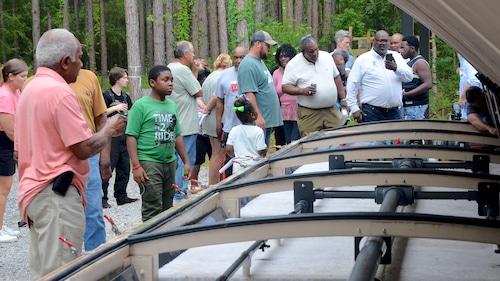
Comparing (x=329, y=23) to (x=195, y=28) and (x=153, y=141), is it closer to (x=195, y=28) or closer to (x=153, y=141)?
(x=195, y=28)

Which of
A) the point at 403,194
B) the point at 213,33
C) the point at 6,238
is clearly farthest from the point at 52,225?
the point at 213,33

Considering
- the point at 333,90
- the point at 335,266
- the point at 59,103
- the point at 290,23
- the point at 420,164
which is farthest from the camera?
the point at 290,23

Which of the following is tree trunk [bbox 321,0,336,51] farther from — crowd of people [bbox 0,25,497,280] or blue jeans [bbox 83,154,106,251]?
blue jeans [bbox 83,154,106,251]

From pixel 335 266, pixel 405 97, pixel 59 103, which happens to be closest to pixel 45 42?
pixel 59 103

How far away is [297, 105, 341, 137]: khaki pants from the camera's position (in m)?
10.6

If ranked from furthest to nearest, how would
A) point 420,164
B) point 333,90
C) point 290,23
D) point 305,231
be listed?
point 290,23 → point 333,90 → point 420,164 → point 305,231

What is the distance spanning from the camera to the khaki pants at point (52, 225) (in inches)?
187

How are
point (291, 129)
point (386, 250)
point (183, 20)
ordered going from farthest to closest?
1. point (183, 20)
2. point (291, 129)
3. point (386, 250)

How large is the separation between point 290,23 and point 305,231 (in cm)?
3164

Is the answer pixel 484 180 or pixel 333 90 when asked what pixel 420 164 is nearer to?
pixel 484 180

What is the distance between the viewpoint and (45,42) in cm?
481

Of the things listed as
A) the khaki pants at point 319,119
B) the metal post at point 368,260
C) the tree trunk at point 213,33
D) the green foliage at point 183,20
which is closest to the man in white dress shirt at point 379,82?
the khaki pants at point 319,119

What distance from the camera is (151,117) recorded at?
23.8 ft

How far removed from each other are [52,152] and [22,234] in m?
4.94
